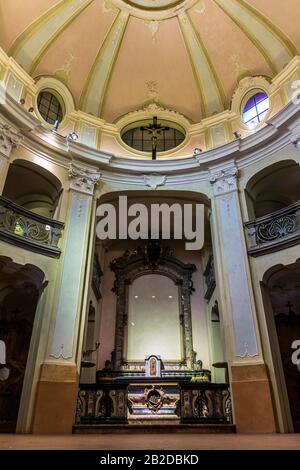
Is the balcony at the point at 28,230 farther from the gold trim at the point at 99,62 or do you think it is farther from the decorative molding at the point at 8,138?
the gold trim at the point at 99,62

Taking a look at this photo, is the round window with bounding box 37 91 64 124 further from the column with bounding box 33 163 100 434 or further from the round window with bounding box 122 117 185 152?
the round window with bounding box 122 117 185 152

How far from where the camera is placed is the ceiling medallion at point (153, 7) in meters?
11.0

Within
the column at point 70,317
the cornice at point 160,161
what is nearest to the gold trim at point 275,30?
the cornice at point 160,161

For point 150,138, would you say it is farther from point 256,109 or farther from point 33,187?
point 33,187

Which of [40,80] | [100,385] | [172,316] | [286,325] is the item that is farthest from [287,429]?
[40,80]

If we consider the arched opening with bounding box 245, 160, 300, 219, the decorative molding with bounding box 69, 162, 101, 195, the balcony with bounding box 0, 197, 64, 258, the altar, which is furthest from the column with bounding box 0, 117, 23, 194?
the arched opening with bounding box 245, 160, 300, 219

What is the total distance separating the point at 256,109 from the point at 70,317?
28.7ft

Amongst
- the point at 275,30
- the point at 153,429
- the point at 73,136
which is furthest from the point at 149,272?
the point at 275,30

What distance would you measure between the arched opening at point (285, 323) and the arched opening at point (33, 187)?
6474mm

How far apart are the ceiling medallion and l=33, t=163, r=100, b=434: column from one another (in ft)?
18.7

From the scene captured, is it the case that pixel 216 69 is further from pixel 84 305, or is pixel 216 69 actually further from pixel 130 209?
pixel 84 305

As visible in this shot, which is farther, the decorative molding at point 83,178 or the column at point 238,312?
the decorative molding at point 83,178

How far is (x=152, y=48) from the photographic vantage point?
11.7m
